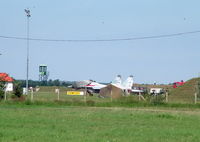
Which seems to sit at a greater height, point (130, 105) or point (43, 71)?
point (43, 71)

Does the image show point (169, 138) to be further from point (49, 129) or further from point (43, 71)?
point (43, 71)

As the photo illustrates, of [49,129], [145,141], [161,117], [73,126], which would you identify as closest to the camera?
[145,141]

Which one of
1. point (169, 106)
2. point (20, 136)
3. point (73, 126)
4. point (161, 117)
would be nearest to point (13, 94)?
point (169, 106)

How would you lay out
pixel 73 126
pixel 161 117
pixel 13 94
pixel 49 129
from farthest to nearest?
1. pixel 13 94
2. pixel 161 117
3. pixel 73 126
4. pixel 49 129

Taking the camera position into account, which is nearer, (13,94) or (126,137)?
(126,137)

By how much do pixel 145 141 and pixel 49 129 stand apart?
4.12 metres

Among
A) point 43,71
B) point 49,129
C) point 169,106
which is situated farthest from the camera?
point 43,71

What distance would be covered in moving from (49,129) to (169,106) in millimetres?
25257

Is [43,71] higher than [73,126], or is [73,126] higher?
[43,71]

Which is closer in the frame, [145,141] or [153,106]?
[145,141]

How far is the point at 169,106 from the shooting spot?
40906mm

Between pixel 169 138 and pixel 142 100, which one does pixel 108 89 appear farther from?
pixel 169 138

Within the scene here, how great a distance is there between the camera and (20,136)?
575 inches

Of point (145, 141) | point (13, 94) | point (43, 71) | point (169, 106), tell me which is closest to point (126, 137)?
point (145, 141)
